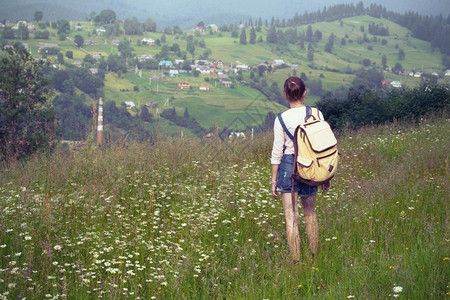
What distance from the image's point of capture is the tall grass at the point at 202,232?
3.42 m

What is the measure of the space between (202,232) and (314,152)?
5.56 ft

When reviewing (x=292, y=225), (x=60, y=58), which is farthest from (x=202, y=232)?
(x=60, y=58)

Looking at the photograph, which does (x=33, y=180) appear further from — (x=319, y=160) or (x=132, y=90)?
(x=132, y=90)

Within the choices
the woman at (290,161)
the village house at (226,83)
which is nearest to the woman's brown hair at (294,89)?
→ the woman at (290,161)

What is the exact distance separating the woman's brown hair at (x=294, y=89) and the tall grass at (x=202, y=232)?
1.46 metres

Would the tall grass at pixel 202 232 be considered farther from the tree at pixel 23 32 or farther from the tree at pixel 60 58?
the tree at pixel 23 32

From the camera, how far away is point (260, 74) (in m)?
176

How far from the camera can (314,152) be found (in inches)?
141

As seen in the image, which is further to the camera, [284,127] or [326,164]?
[284,127]

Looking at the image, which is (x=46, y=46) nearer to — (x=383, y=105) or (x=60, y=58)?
(x=60, y=58)

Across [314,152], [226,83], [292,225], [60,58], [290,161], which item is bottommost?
[226,83]

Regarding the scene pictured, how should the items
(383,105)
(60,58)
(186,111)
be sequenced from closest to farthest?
(383,105) < (186,111) < (60,58)

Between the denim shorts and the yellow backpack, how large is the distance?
0.18 metres

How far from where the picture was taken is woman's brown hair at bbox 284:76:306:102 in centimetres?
387
